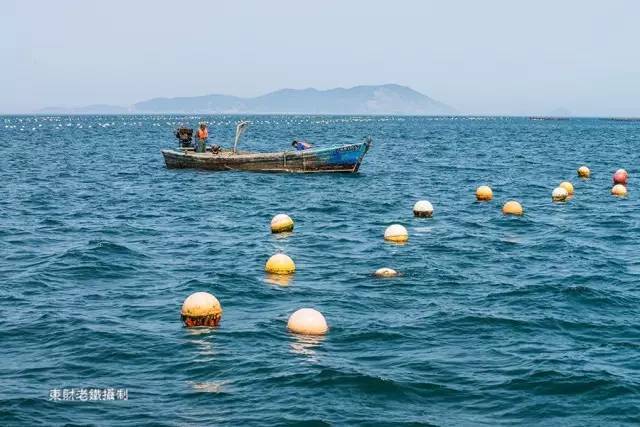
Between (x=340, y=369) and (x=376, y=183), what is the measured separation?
28.8 meters

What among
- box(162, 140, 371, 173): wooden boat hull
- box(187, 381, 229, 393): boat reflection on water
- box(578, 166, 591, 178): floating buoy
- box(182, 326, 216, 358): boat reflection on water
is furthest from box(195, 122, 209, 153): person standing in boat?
box(187, 381, 229, 393): boat reflection on water

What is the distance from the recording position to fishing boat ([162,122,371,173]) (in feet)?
137

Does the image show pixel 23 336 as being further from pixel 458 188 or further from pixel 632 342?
pixel 458 188

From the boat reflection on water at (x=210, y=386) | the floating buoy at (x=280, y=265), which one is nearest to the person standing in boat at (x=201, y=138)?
the floating buoy at (x=280, y=265)

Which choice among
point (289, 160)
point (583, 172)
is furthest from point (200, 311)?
point (583, 172)

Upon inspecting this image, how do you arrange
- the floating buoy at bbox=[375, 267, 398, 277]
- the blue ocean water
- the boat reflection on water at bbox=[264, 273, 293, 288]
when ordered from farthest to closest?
the floating buoy at bbox=[375, 267, 398, 277] → the boat reflection on water at bbox=[264, 273, 293, 288] → the blue ocean water

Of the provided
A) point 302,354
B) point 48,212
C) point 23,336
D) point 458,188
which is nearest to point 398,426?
point 302,354

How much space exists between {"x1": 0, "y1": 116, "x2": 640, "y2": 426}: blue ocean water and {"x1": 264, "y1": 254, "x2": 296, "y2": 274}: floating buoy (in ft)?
1.22

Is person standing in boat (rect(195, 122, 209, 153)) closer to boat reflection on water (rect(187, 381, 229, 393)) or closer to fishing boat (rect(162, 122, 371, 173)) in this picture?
fishing boat (rect(162, 122, 371, 173))

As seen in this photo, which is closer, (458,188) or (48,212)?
(48,212)

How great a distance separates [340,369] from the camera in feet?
40.6

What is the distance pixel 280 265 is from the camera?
19094 millimetres

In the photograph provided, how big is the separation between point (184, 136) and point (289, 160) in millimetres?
7272

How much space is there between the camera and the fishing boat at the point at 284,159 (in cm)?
4172
